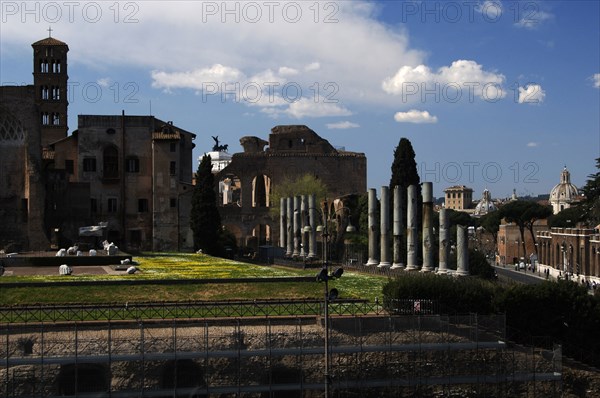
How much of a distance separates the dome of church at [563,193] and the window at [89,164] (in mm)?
92896

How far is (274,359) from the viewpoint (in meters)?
23.4

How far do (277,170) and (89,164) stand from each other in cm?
2559

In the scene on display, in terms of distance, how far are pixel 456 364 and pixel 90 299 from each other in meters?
12.1

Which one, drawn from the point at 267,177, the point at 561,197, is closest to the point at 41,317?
the point at 267,177

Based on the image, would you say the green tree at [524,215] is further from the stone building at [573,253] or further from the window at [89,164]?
the window at [89,164]

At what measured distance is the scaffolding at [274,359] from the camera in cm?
2200

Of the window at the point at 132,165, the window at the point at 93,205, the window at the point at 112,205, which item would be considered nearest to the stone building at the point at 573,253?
the window at the point at 132,165

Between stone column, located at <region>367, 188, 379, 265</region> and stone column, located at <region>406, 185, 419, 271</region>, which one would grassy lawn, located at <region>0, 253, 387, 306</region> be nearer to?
stone column, located at <region>406, 185, 419, 271</region>

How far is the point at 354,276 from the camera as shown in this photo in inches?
1492

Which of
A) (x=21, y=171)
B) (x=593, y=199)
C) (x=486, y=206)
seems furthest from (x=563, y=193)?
(x=21, y=171)

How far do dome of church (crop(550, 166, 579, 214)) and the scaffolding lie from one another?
376ft

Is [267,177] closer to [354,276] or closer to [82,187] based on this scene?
[82,187]

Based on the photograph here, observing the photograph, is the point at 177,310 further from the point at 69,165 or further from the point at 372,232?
the point at 69,165

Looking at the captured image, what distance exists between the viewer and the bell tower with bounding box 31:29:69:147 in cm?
7094
